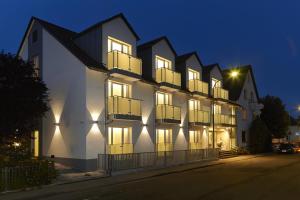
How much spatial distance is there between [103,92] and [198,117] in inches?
460

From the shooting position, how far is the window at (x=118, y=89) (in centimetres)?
2137

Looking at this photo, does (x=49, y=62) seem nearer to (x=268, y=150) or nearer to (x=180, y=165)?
(x=180, y=165)

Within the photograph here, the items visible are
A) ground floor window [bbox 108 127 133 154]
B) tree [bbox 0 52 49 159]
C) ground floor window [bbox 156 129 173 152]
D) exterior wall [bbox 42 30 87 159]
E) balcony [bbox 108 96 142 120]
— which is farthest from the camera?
ground floor window [bbox 156 129 173 152]

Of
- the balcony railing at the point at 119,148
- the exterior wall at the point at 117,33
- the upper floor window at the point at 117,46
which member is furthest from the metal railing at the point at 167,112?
the upper floor window at the point at 117,46

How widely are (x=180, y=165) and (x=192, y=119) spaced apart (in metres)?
7.07

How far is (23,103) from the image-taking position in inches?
640

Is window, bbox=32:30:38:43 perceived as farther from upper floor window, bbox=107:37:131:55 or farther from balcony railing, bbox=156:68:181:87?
balcony railing, bbox=156:68:181:87

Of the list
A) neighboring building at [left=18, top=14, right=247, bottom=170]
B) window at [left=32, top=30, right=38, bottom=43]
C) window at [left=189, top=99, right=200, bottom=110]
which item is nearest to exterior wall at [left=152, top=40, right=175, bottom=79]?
neighboring building at [left=18, top=14, right=247, bottom=170]

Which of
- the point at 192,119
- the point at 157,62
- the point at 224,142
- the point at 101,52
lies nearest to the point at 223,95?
the point at 224,142

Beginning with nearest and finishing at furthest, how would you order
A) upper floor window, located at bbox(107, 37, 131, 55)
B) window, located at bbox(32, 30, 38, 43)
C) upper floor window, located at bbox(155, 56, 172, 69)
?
upper floor window, located at bbox(107, 37, 131, 55) < window, located at bbox(32, 30, 38, 43) < upper floor window, located at bbox(155, 56, 172, 69)

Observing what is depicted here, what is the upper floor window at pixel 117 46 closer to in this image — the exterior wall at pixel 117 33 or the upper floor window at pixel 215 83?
the exterior wall at pixel 117 33

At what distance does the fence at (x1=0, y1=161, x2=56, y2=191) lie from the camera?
42.1 feet

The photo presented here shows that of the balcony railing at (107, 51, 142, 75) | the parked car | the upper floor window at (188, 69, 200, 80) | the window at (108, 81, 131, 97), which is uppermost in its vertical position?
the upper floor window at (188, 69, 200, 80)

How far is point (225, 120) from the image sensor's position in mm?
35375
